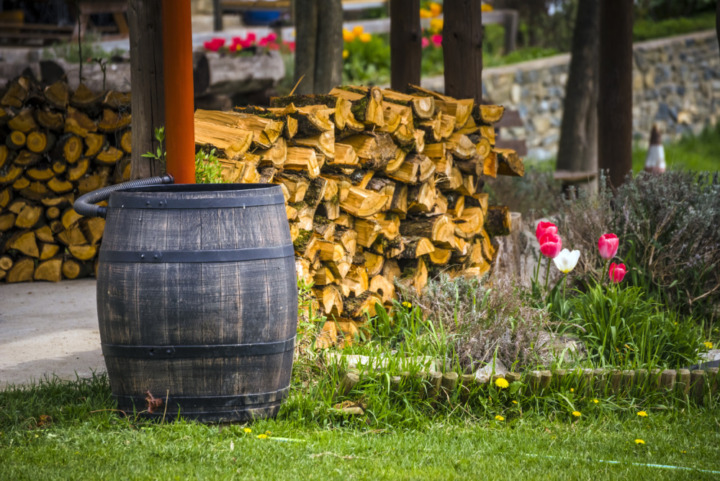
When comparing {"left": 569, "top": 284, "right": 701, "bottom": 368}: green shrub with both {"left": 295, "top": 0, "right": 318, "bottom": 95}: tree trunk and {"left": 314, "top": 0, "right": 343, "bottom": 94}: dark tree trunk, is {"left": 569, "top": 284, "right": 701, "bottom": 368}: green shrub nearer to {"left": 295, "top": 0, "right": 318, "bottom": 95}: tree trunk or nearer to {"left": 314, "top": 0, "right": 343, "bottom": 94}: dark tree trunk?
{"left": 314, "top": 0, "right": 343, "bottom": 94}: dark tree trunk

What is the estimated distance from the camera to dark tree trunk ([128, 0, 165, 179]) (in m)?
3.83

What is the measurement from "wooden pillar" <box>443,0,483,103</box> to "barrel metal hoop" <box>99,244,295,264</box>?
10.1 ft

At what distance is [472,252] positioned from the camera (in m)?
5.24

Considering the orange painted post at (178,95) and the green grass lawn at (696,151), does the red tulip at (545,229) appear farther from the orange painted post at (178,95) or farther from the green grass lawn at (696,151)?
the green grass lawn at (696,151)

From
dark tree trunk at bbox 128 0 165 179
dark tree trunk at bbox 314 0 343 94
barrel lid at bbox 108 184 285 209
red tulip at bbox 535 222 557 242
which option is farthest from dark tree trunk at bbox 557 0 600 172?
barrel lid at bbox 108 184 285 209

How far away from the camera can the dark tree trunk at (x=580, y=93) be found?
1023 cm

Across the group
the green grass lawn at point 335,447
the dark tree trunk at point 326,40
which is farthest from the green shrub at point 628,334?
the dark tree trunk at point 326,40

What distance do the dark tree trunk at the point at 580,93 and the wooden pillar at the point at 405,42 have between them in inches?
169

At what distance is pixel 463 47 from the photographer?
5.76 meters

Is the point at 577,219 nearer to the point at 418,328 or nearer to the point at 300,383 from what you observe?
the point at 418,328

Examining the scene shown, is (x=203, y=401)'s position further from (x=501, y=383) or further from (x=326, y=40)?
(x=326, y=40)

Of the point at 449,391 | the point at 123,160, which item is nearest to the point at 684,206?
the point at 449,391

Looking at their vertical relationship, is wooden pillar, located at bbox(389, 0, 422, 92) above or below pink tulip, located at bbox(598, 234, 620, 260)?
above

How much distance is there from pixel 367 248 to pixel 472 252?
0.93 metres
